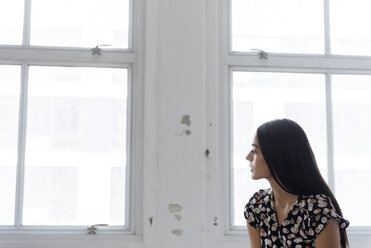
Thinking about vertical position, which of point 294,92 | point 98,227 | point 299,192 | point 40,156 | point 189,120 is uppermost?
point 294,92

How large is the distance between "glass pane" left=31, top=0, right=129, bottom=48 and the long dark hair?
41.1 inches

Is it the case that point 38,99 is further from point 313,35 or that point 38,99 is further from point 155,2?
point 313,35

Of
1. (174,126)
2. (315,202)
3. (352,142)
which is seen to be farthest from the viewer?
(352,142)

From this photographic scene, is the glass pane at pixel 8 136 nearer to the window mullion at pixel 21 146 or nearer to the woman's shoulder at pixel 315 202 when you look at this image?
the window mullion at pixel 21 146

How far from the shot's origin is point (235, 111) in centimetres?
246

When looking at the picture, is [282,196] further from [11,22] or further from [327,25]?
[11,22]

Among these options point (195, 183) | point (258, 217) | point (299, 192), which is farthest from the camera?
point (195, 183)

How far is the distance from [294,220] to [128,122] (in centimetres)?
100

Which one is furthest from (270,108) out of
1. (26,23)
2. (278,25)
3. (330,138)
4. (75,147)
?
(26,23)

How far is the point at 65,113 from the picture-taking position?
7.89ft

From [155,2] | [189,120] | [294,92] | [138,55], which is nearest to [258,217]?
[189,120]

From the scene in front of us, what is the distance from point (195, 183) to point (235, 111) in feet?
1.51

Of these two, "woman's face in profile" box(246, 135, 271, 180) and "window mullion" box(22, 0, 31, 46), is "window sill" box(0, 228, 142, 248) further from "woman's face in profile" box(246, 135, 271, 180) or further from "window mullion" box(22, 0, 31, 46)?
"window mullion" box(22, 0, 31, 46)

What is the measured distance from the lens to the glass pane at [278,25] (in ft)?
8.27
